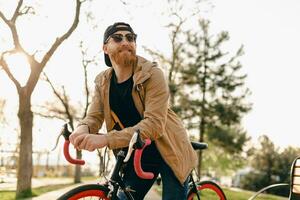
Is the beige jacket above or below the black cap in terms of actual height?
below

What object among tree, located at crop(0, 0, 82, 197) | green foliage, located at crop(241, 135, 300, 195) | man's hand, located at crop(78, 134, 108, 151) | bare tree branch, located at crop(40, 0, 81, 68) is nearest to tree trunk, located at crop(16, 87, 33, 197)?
tree, located at crop(0, 0, 82, 197)

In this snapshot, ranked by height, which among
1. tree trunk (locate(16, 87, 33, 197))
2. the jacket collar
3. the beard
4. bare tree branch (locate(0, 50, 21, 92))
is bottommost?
tree trunk (locate(16, 87, 33, 197))

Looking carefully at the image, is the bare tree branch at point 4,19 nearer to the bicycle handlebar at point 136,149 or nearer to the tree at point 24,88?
the tree at point 24,88

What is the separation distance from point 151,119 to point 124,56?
52 centimetres

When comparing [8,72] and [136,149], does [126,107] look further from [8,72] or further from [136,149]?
[8,72]

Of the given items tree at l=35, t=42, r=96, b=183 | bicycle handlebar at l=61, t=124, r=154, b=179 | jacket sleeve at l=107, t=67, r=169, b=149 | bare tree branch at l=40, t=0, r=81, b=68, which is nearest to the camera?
bicycle handlebar at l=61, t=124, r=154, b=179

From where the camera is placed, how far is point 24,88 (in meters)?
15.3

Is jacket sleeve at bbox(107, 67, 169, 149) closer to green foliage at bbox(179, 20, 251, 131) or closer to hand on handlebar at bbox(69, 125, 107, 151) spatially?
hand on handlebar at bbox(69, 125, 107, 151)

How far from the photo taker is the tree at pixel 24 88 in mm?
15281

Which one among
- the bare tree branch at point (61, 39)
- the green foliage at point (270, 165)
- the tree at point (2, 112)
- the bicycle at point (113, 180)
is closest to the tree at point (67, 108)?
the tree at point (2, 112)

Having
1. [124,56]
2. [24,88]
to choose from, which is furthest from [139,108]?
[24,88]

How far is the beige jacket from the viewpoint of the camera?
2.79 meters

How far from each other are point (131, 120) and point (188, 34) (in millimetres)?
25782

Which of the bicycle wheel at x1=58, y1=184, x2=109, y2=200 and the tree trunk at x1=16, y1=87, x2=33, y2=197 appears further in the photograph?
the tree trunk at x1=16, y1=87, x2=33, y2=197
